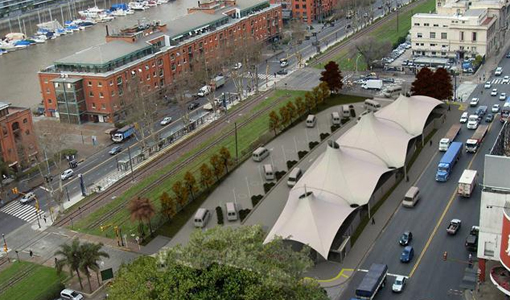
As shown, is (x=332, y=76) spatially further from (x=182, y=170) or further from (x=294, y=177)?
(x=294, y=177)

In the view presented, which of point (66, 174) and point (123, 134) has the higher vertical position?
point (123, 134)

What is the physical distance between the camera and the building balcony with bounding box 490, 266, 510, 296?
140 ft

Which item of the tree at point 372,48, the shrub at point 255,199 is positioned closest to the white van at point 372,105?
the tree at point 372,48

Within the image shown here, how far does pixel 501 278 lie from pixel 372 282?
8.44m

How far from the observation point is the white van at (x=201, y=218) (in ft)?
193

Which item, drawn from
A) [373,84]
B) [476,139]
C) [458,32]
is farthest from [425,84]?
[458,32]

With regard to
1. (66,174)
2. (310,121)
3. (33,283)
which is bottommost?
(33,283)

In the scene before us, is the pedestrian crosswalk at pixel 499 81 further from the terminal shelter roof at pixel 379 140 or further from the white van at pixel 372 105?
the terminal shelter roof at pixel 379 140

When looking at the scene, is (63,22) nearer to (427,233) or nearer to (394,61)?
(394,61)

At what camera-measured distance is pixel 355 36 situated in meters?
123

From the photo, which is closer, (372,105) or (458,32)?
(372,105)

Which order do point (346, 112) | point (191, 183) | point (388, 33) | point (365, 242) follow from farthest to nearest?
point (388, 33) → point (346, 112) → point (191, 183) → point (365, 242)

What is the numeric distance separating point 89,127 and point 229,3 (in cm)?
4140

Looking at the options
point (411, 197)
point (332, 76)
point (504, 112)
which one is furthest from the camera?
point (332, 76)
